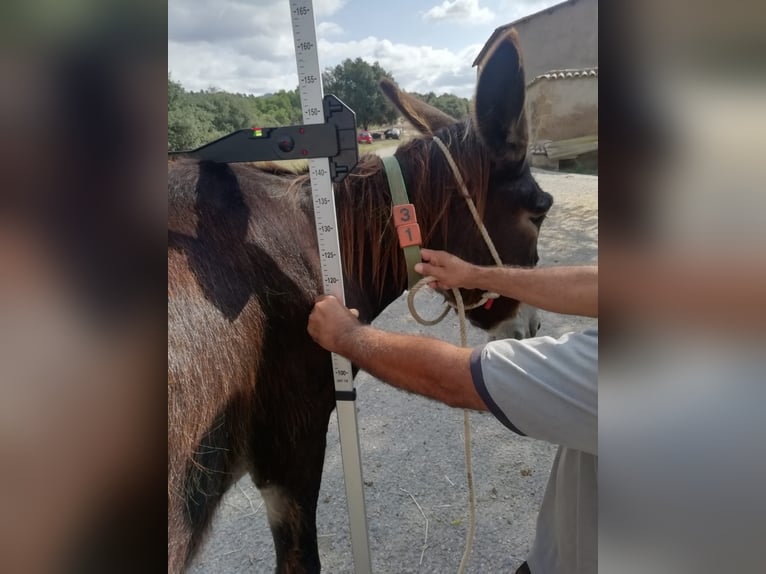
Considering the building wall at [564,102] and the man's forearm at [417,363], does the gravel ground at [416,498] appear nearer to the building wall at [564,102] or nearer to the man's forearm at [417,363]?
the man's forearm at [417,363]

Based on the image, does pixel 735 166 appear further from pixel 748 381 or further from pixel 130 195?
pixel 130 195

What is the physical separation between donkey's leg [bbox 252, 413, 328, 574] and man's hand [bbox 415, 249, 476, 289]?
0.59 metres

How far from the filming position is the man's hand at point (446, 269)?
5.41ft

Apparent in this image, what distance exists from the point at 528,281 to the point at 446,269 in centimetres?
31

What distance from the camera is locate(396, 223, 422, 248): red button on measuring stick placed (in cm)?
157

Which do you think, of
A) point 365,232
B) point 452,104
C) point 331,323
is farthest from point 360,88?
point 331,323

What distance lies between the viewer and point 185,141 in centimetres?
160

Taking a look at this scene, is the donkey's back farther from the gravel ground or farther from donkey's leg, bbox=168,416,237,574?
the gravel ground

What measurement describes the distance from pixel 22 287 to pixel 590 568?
1453 millimetres

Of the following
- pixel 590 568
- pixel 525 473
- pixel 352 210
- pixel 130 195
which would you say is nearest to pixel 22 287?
pixel 130 195

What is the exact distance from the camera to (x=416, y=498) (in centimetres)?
271

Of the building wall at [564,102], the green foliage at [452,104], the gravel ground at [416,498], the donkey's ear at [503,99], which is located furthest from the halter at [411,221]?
the building wall at [564,102]

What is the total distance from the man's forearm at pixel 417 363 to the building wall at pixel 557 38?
46.8 feet

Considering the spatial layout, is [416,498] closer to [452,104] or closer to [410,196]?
[410,196]
